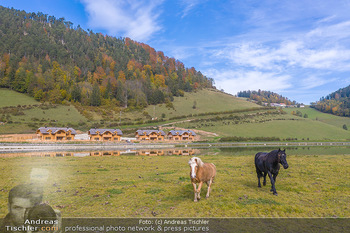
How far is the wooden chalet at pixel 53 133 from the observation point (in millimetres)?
84750

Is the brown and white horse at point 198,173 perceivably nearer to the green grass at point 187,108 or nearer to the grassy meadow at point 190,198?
the grassy meadow at point 190,198

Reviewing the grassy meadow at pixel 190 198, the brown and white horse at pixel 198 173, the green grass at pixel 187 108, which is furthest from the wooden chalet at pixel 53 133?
the brown and white horse at pixel 198 173

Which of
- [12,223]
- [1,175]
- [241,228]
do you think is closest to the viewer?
[12,223]

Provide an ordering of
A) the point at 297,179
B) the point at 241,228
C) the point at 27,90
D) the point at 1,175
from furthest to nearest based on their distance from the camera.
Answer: the point at 27,90 → the point at 1,175 → the point at 297,179 → the point at 241,228

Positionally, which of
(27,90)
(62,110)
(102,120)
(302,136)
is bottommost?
(302,136)

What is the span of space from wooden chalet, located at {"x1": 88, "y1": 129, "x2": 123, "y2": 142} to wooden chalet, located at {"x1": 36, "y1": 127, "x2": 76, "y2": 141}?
894 cm

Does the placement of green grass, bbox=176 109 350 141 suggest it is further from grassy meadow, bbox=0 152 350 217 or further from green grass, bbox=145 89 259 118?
grassy meadow, bbox=0 152 350 217

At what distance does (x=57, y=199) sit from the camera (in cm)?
1066

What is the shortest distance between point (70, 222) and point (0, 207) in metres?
4.26

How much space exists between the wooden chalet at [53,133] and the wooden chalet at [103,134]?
8935mm

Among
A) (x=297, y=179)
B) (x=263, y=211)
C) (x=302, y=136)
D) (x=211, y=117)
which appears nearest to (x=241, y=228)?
(x=263, y=211)

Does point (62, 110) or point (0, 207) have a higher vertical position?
point (62, 110)

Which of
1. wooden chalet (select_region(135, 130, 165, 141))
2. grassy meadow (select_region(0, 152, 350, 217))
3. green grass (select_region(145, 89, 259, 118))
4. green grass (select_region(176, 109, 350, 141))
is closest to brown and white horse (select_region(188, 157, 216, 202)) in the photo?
grassy meadow (select_region(0, 152, 350, 217))

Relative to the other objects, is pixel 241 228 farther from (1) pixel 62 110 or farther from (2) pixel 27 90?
(2) pixel 27 90
